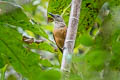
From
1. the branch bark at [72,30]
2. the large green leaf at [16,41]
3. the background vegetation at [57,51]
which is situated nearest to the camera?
the background vegetation at [57,51]

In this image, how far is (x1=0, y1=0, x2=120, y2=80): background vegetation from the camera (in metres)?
0.40

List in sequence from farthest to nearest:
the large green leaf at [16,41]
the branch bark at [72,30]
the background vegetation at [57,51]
Result: the large green leaf at [16,41], the branch bark at [72,30], the background vegetation at [57,51]

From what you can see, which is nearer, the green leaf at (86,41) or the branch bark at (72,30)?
the green leaf at (86,41)

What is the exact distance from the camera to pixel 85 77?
393 millimetres

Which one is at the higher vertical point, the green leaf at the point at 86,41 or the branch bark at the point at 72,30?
the green leaf at the point at 86,41

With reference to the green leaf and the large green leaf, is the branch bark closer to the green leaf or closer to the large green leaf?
the large green leaf

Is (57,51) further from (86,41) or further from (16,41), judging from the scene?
(86,41)

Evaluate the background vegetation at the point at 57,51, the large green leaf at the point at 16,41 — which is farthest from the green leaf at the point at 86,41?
the large green leaf at the point at 16,41

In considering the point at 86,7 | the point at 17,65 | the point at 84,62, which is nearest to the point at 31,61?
the point at 17,65

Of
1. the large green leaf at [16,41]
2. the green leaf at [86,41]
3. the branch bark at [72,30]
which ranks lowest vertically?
the large green leaf at [16,41]

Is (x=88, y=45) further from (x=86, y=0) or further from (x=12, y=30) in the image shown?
(x=86, y=0)

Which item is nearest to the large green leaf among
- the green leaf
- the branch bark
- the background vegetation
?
the background vegetation

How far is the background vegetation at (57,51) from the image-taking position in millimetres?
402

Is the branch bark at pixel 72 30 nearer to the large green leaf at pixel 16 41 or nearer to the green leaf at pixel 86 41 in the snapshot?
the large green leaf at pixel 16 41
